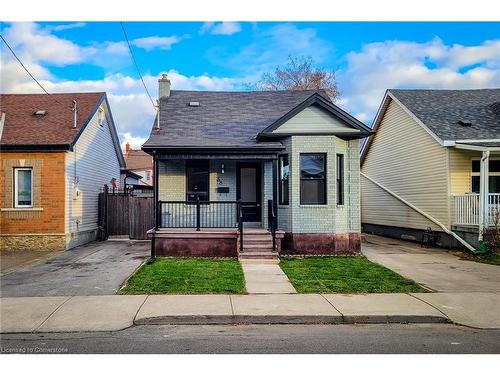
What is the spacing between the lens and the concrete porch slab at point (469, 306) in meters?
7.05

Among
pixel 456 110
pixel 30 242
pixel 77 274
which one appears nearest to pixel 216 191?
pixel 77 274

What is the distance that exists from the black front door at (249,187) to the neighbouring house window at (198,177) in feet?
3.66

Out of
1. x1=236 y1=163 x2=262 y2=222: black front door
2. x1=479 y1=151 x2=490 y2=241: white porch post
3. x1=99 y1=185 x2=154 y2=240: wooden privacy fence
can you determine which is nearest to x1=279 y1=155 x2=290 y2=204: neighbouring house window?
x1=236 y1=163 x2=262 y2=222: black front door

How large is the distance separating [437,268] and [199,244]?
6928 mm

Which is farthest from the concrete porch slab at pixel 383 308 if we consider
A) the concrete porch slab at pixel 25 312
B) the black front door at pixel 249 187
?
the black front door at pixel 249 187

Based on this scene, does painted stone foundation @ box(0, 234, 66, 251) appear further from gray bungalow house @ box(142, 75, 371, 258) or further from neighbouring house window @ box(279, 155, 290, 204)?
neighbouring house window @ box(279, 155, 290, 204)

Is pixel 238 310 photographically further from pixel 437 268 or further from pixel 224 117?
pixel 224 117

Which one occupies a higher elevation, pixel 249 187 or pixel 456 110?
pixel 456 110

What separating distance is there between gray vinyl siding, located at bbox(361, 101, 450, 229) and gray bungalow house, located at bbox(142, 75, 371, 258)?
439cm

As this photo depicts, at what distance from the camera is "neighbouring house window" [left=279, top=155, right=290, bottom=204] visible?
47.2ft

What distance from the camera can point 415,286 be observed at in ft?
30.9

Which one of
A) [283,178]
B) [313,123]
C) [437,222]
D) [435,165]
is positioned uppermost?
[313,123]

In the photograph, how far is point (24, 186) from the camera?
15.9 meters

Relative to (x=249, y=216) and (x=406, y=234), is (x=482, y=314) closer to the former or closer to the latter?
(x=249, y=216)
